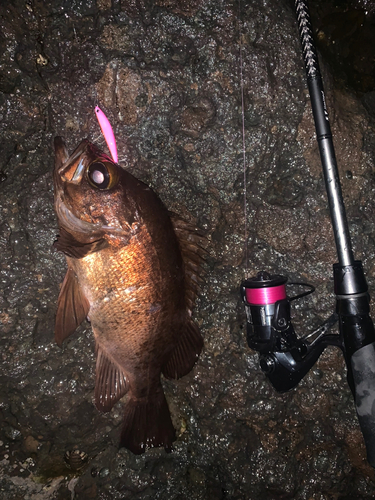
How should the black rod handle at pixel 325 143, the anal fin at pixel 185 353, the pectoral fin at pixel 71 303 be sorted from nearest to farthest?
the black rod handle at pixel 325 143
the pectoral fin at pixel 71 303
the anal fin at pixel 185 353

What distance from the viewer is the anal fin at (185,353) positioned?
262 centimetres

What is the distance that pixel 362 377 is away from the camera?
2189mm

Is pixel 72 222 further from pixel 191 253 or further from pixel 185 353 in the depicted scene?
pixel 185 353

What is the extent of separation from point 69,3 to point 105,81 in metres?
0.57

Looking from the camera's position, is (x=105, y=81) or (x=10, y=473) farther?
(x=10, y=473)

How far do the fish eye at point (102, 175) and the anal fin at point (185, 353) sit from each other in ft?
3.72

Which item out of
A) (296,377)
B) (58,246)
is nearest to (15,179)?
(58,246)

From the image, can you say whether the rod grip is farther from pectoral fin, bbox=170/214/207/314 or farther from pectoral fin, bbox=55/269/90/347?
pectoral fin, bbox=55/269/90/347

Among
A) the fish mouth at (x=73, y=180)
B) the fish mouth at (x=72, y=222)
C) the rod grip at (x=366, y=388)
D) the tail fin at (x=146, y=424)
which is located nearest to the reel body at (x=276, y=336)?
the rod grip at (x=366, y=388)

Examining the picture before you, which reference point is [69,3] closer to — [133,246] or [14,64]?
[14,64]

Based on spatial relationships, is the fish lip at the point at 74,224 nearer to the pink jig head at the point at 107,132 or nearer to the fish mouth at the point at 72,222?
the fish mouth at the point at 72,222

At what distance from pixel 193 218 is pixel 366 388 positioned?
5.29 feet

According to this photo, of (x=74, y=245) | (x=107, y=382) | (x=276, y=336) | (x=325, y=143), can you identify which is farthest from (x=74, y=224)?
(x=325, y=143)

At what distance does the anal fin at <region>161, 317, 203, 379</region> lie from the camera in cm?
262
